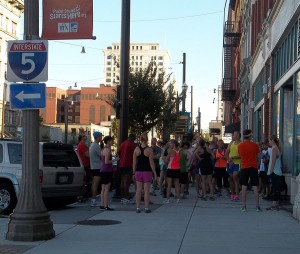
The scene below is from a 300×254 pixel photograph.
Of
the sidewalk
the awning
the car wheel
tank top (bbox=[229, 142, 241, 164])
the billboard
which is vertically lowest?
the sidewalk

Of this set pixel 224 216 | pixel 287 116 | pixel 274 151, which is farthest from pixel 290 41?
pixel 224 216

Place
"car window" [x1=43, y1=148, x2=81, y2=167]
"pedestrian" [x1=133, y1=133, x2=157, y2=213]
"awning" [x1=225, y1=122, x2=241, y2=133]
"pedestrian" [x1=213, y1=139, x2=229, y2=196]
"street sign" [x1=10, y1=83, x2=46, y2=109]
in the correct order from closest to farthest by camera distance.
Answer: "street sign" [x1=10, y1=83, x2=46, y2=109]
"pedestrian" [x1=133, y1=133, x2=157, y2=213]
"car window" [x1=43, y1=148, x2=81, y2=167]
"pedestrian" [x1=213, y1=139, x2=229, y2=196]
"awning" [x1=225, y1=122, x2=241, y2=133]

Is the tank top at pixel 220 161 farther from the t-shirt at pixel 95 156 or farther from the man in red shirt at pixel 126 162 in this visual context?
the t-shirt at pixel 95 156

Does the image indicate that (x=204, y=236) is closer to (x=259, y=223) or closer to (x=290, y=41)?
(x=259, y=223)

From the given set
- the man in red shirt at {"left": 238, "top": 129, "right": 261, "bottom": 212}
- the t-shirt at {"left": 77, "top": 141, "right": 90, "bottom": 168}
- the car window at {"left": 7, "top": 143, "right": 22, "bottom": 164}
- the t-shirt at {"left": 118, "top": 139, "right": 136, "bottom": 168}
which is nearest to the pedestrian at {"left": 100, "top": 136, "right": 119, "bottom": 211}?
the t-shirt at {"left": 118, "top": 139, "right": 136, "bottom": 168}

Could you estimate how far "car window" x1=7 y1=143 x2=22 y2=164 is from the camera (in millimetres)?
11977

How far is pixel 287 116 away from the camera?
16.8 metres

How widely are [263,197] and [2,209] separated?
7.93m

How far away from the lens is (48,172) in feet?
39.4

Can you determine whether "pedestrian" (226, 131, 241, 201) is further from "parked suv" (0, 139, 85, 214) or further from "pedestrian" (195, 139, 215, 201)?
"parked suv" (0, 139, 85, 214)

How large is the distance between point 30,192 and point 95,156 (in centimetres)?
497

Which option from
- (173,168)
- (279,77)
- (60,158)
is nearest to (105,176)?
(60,158)

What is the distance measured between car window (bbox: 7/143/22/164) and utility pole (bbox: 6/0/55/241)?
3611 millimetres

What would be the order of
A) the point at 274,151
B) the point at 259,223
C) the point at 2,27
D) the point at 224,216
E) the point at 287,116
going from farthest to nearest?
1. the point at 2,27
2. the point at 287,116
3. the point at 274,151
4. the point at 224,216
5. the point at 259,223
